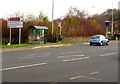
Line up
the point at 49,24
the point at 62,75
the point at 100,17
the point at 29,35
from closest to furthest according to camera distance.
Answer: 1. the point at 62,75
2. the point at 29,35
3. the point at 49,24
4. the point at 100,17

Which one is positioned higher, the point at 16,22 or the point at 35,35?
the point at 16,22

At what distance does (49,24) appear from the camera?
37.9 m

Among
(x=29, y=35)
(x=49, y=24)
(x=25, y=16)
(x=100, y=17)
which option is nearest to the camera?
(x=29, y=35)

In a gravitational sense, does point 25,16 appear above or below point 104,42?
above

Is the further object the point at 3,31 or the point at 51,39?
the point at 51,39

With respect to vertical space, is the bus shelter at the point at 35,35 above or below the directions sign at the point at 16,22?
below

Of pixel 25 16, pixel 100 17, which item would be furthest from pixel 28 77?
pixel 100 17

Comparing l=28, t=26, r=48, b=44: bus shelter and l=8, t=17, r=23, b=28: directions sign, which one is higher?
l=8, t=17, r=23, b=28: directions sign

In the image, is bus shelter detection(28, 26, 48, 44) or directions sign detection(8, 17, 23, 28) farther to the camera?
bus shelter detection(28, 26, 48, 44)

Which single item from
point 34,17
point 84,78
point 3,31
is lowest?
point 84,78

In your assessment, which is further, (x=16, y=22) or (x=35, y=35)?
(x=35, y=35)

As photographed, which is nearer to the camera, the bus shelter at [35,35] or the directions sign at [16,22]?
the directions sign at [16,22]

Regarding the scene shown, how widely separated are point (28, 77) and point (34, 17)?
28.9 m

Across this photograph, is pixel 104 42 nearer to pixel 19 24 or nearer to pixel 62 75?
pixel 19 24
